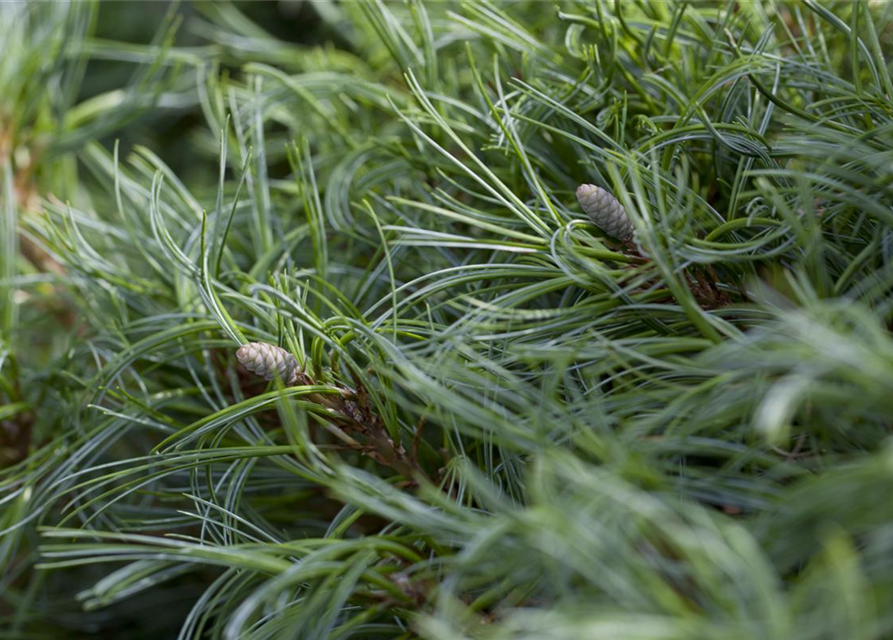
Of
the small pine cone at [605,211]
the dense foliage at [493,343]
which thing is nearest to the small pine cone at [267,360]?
the dense foliage at [493,343]

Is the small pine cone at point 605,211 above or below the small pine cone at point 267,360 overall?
above

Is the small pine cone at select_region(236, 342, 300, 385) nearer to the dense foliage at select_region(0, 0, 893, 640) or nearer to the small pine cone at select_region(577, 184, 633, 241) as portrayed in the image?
the dense foliage at select_region(0, 0, 893, 640)

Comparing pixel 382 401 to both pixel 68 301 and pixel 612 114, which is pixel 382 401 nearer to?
pixel 612 114

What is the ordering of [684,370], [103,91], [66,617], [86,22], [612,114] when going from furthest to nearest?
[103,91] < [86,22] < [66,617] < [612,114] < [684,370]

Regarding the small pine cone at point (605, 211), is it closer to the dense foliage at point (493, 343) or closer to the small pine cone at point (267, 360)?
the dense foliage at point (493, 343)

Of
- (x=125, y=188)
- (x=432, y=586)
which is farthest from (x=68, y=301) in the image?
(x=432, y=586)
